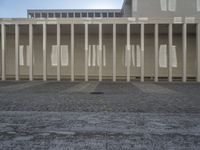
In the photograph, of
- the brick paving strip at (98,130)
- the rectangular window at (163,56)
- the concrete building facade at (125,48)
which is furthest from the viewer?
the rectangular window at (163,56)

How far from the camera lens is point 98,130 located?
447 centimetres

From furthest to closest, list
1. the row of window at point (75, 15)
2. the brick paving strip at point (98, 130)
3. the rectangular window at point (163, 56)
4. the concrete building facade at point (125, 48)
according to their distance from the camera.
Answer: the row of window at point (75, 15) → the rectangular window at point (163, 56) → the concrete building facade at point (125, 48) → the brick paving strip at point (98, 130)

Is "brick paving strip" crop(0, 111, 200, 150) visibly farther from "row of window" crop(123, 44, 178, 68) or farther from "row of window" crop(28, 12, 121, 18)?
"row of window" crop(28, 12, 121, 18)

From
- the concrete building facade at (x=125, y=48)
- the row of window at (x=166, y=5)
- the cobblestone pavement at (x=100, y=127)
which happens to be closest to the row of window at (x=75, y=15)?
the row of window at (x=166, y=5)

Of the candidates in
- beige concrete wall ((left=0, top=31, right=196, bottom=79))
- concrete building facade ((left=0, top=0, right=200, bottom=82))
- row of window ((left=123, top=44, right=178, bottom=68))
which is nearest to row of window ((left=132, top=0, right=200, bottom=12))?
concrete building facade ((left=0, top=0, right=200, bottom=82))

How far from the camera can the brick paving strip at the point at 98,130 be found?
12.0 feet

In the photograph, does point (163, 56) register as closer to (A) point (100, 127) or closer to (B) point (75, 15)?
(A) point (100, 127)

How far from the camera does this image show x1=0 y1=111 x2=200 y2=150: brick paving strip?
12.0 ft

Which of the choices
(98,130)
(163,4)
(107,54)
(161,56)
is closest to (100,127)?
(98,130)

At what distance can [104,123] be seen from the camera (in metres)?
4.99

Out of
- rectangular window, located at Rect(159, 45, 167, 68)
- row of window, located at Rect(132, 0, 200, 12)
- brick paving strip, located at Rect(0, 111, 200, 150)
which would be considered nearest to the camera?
brick paving strip, located at Rect(0, 111, 200, 150)

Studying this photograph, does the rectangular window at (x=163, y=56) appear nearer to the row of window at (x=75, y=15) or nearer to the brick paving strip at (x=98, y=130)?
the brick paving strip at (x=98, y=130)

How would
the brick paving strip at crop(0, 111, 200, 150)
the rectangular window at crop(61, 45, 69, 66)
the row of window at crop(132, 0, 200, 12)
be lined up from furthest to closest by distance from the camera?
1. the rectangular window at crop(61, 45, 69, 66)
2. the row of window at crop(132, 0, 200, 12)
3. the brick paving strip at crop(0, 111, 200, 150)

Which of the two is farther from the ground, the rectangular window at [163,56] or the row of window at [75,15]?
the row of window at [75,15]
